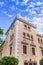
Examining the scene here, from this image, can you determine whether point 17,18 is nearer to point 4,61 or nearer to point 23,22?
point 23,22

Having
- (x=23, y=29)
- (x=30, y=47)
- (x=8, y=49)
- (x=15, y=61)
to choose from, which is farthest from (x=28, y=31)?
(x=15, y=61)

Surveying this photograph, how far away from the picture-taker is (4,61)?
64.2 ft

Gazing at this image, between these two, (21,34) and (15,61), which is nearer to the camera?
(15,61)

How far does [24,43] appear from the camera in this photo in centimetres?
2577

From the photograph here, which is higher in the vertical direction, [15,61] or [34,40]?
[34,40]

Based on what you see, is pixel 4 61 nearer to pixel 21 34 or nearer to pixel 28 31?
pixel 21 34

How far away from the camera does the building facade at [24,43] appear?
24828mm

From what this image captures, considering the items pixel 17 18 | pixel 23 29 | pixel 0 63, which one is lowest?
pixel 0 63

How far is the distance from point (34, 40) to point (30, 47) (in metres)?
2.10

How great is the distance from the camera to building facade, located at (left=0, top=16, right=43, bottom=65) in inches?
977

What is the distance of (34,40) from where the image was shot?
28031mm

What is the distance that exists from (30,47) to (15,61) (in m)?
6.83


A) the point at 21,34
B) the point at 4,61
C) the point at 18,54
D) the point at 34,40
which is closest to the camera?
the point at 4,61

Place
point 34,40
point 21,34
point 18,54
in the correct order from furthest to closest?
point 34,40, point 21,34, point 18,54
